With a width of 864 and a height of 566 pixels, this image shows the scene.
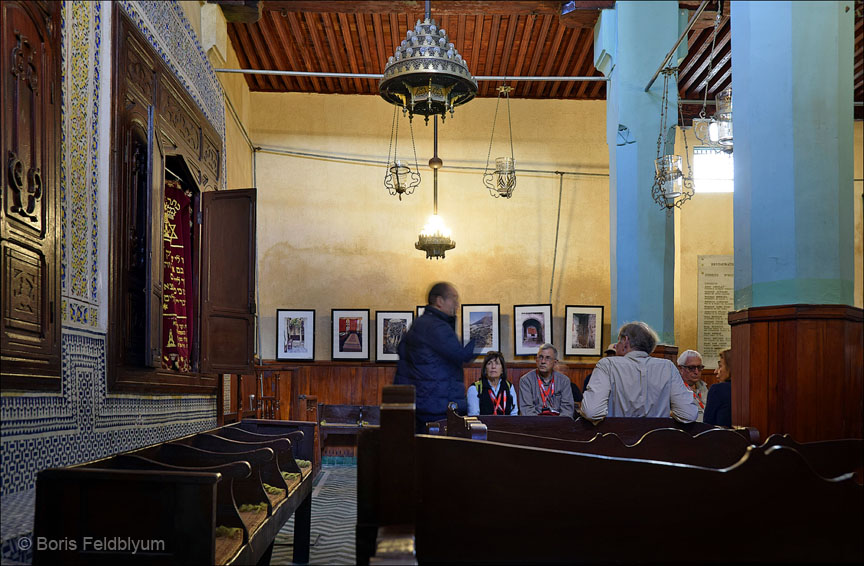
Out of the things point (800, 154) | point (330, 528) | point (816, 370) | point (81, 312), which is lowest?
point (330, 528)

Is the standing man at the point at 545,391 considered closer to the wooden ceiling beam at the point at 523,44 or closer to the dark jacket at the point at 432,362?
the dark jacket at the point at 432,362

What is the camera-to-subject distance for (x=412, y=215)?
13578mm

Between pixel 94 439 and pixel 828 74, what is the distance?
520 centimetres

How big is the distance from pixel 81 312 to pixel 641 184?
556 cm

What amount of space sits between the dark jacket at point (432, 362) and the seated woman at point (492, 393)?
245cm

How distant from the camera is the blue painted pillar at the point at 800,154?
3928 millimetres

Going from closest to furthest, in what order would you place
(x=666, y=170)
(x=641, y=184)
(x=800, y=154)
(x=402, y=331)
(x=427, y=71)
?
(x=800, y=154) → (x=427, y=71) → (x=666, y=170) → (x=641, y=184) → (x=402, y=331)

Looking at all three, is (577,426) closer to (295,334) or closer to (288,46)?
(295,334)

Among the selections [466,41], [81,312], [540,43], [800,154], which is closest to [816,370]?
[800,154]

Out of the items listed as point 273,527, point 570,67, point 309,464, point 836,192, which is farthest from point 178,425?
point 570,67

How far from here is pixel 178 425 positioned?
8.35 m

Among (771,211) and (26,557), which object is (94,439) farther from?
(771,211)

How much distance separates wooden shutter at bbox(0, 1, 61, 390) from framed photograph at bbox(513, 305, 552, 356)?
29.4 ft

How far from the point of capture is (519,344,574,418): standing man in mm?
8016
